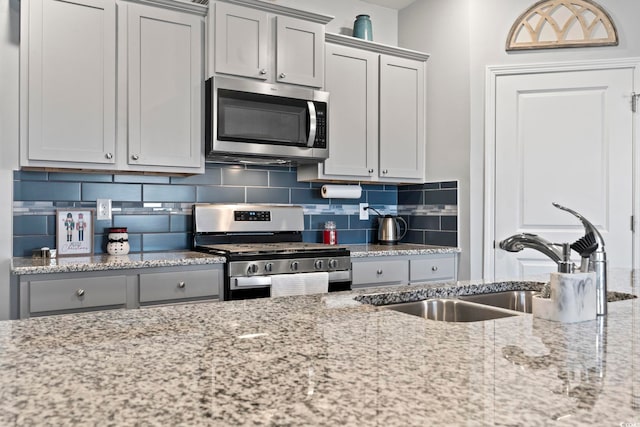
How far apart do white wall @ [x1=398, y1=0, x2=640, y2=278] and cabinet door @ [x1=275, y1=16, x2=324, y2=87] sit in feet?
3.35

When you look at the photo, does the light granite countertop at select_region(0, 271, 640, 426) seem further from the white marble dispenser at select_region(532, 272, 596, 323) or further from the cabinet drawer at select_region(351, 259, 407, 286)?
the cabinet drawer at select_region(351, 259, 407, 286)

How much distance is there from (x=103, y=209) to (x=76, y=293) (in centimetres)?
74

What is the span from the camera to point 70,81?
Answer: 2602 mm

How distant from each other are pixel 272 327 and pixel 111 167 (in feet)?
6.53

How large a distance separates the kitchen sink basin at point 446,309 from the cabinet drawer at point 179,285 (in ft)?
4.60

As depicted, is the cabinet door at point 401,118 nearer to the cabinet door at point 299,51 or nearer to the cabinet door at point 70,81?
the cabinet door at point 299,51

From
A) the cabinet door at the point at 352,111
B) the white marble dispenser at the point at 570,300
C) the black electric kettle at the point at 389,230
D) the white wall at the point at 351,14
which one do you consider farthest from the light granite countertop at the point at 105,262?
the white wall at the point at 351,14

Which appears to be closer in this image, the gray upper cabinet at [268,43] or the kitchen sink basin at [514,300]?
the kitchen sink basin at [514,300]

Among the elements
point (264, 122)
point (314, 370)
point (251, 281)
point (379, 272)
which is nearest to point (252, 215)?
point (264, 122)

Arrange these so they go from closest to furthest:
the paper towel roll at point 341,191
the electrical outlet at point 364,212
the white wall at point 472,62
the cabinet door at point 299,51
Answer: the cabinet door at point 299,51, the white wall at point 472,62, the paper towel roll at point 341,191, the electrical outlet at point 364,212

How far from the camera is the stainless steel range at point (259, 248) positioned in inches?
108

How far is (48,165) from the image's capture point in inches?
101

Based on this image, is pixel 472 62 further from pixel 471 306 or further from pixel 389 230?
pixel 471 306

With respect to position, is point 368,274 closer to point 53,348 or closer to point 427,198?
point 427,198
